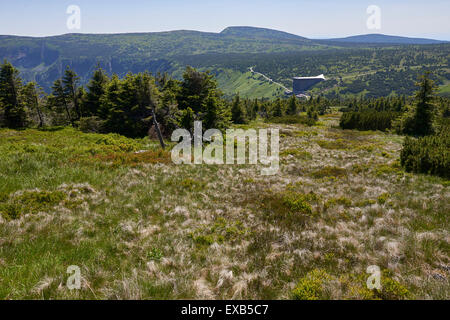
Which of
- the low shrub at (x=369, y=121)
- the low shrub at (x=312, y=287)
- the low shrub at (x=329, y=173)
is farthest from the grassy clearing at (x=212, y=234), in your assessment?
the low shrub at (x=369, y=121)

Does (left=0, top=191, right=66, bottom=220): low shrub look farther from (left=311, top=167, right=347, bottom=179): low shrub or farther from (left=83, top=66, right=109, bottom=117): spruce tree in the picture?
(left=83, top=66, right=109, bottom=117): spruce tree

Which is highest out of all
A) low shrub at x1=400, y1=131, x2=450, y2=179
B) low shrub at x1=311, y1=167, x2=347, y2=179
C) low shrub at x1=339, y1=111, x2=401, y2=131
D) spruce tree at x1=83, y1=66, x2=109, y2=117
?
spruce tree at x1=83, y1=66, x2=109, y2=117

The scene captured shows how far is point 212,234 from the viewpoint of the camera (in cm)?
795

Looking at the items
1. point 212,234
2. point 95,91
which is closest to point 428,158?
point 212,234

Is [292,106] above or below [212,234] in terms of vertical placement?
above

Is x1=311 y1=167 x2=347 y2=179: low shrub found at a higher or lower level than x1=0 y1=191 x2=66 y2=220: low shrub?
lower

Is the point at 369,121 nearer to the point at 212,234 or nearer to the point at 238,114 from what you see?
the point at 238,114

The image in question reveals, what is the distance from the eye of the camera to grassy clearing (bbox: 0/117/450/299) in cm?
518

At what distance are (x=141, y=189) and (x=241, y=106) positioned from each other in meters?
50.0

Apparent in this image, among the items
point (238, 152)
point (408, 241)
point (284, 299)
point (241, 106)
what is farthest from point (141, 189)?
point (241, 106)

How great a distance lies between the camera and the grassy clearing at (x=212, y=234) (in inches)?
204

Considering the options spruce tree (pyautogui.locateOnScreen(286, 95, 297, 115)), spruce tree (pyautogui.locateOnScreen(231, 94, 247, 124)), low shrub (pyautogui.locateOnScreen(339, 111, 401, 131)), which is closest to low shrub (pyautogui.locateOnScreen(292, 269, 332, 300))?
spruce tree (pyautogui.locateOnScreen(231, 94, 247, 124))

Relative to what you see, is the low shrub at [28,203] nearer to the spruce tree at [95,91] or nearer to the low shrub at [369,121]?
the spruce tree at [95,91]
